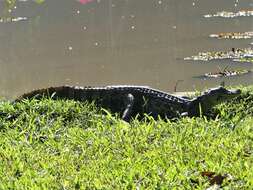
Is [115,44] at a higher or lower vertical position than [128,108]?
lower

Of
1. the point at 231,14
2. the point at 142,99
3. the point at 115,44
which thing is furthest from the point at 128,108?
the point at 231,14

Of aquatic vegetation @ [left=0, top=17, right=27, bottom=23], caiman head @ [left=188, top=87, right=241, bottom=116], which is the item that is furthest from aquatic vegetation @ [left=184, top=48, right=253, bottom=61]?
aquatic vegetation @ [left=0, top=17, right=27, bottom=23]

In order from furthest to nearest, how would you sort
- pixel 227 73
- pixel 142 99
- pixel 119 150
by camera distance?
pixel 227 73 → pixel 142 99 → pixel 119 150

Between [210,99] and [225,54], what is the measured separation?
6.19m

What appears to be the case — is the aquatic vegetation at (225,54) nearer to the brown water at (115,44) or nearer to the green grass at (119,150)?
the brown water at (115,44)

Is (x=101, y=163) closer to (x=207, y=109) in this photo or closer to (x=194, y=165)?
(x=194, y=165)

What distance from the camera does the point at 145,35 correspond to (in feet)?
52.4

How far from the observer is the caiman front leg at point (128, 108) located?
6.82m

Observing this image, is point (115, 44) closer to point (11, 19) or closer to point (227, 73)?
point (227, 73)

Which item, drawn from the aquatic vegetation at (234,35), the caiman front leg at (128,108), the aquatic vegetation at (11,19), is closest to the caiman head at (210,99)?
the caiman front leg at (128,108)

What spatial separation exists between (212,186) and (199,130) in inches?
62.2

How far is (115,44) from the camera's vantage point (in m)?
15.0

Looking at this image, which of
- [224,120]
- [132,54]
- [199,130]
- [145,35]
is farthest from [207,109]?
[145,35]

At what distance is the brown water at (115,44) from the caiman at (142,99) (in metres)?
2.87
